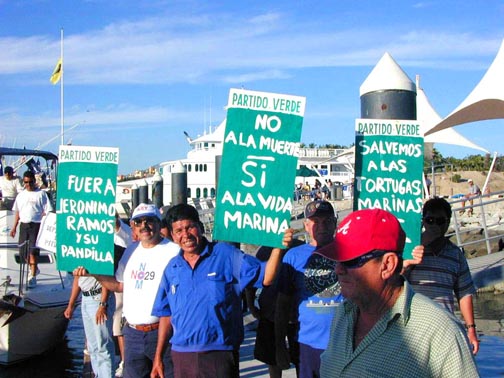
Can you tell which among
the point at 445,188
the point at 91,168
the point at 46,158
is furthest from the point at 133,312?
the point at 445,188

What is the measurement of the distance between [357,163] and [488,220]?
1899 centimetres

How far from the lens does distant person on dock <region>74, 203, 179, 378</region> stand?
538 centimetres

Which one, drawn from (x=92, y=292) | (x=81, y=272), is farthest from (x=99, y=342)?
(x=81, y=272)

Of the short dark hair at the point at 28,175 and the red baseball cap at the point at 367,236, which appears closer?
the red baseball cap at the point at 367,236

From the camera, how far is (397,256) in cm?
247

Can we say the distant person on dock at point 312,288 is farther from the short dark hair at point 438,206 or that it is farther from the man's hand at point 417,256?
the short dark hair at point 438,206

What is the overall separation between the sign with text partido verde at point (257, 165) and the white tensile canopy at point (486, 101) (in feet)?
26.1

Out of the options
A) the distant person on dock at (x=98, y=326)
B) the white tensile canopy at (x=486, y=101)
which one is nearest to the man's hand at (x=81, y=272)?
the distant person on dock at (x=98, y=326)

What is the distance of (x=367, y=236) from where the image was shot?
245cm

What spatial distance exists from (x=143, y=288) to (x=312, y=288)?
1.58 m

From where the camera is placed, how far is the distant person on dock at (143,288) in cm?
538

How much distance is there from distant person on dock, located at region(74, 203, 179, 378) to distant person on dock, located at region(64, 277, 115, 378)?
877 millimetres

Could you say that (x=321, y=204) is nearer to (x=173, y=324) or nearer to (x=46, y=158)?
(x=173, y=324)

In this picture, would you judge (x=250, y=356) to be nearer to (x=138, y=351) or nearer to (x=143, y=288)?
(x=138, y=351)
